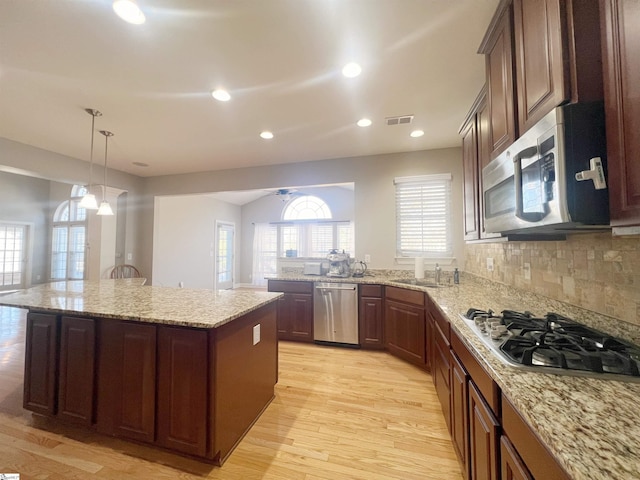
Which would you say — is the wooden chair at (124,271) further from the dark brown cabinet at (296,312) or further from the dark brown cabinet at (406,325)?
the dark brown cabinet at (406,325)

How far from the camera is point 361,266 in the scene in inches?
152

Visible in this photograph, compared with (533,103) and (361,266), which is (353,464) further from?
(361,266)

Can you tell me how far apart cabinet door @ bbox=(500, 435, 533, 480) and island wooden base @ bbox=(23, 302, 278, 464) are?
140 cm

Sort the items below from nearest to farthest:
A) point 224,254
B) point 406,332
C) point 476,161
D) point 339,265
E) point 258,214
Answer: point 476,161 → point 406,332 → point 339,265 → point 224,254 → point 258,214

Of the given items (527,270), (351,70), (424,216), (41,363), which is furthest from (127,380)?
(424,216)

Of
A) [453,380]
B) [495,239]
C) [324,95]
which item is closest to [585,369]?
[453,380]

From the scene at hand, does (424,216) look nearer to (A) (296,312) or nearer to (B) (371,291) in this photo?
(B) (371,291)

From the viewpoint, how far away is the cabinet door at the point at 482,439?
993 millimetres

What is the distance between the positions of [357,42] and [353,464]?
8.83 ft

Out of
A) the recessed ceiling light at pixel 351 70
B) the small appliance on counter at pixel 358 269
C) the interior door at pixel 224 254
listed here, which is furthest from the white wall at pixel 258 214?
the recessed ceiling light at pixel 351 70

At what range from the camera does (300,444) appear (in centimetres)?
178

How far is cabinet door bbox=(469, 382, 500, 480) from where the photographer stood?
99 centimetres

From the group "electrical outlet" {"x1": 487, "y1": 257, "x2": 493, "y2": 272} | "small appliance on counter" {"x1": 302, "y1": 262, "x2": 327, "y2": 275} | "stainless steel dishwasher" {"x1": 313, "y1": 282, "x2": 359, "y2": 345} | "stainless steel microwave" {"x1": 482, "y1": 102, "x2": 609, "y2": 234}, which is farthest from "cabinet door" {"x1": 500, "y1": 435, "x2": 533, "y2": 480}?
"small appliance on counter" {"x1": 302, "y1": 262, "x2": 327, "y2": 275}

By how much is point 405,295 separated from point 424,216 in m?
1.30
